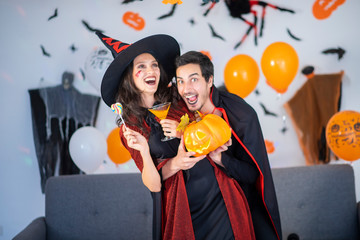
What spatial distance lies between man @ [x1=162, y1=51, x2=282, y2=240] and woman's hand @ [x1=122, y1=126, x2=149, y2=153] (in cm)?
15

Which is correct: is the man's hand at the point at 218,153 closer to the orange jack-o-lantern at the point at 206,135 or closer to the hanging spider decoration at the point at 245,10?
the orange jack-o-lantern at the point at 206,135

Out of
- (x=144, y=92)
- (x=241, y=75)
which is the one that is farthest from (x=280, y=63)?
(x=144, y=92)

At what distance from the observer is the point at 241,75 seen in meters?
3.29

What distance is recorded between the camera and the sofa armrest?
2.63 metres

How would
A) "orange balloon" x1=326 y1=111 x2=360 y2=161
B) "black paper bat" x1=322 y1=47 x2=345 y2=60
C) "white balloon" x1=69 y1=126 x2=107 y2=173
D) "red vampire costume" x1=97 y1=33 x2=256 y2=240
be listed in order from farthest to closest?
"black paper bat" x1=322 y1=47 x2=345 y2=60 → "white balloon" x1=69 y1=126 x2=107 y2=173 → "orange balloon" x1=326 y1=111 x2=360 y2=161 → "red vampire costume" x1=97 y1=33 x2=256 y2=240

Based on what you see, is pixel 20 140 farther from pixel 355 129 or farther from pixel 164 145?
pixel 355 129

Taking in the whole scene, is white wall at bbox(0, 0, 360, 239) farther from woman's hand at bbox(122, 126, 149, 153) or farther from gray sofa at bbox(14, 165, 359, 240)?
woman's hand at bbox(122, 126, 149, 153)

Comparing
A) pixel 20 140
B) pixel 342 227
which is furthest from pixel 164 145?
pixel 20 140

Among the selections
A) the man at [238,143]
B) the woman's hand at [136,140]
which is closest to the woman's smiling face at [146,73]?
the man at [238,143]

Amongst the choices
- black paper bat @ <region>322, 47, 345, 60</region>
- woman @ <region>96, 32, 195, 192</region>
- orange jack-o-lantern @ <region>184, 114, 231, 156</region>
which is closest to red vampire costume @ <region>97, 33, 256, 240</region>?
woman @ <region>96, 32, 195, 192</region>

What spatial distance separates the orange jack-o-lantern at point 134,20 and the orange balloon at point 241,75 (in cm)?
125

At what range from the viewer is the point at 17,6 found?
4.04m

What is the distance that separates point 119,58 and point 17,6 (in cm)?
284

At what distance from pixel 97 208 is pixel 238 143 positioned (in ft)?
5.56
